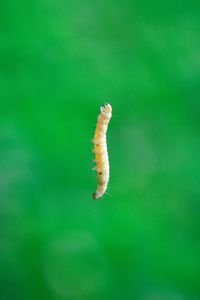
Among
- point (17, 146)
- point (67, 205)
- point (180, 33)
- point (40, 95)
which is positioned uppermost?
point (180, 33)

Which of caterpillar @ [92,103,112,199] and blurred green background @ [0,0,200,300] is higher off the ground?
blurred green background @ [0,0,200,300]

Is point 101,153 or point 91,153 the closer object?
point 101,153

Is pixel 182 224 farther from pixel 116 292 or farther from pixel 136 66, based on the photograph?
pixel 136 66

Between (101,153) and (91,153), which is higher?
(91,153)

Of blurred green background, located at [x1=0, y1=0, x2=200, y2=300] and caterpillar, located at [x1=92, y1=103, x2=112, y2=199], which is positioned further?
blurred green background, located at [x1=0, y1=0, x2=200, y2=300]

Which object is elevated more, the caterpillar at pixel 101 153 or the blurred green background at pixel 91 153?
the blurred green background at pixel 91 153

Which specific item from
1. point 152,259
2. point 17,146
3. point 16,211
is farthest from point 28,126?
point 152,259

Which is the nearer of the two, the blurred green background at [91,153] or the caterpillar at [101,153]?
the caterpillar at [101,153]

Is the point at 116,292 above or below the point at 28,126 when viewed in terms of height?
below
